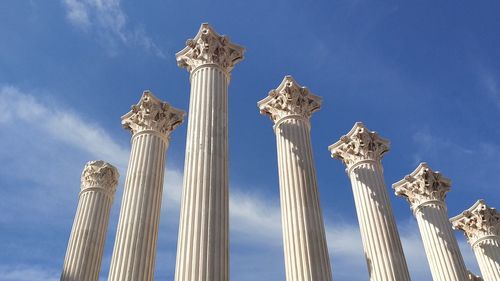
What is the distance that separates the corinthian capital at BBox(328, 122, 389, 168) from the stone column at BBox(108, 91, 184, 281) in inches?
666

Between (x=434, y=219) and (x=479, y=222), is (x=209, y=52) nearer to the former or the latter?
(x=434, y=219)

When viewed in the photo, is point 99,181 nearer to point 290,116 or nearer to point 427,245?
point 290,116

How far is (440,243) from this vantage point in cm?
5356

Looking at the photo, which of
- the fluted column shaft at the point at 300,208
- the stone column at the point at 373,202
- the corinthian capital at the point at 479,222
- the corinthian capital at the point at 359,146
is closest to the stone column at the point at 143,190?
the fluted column shaft at the point at 300,208

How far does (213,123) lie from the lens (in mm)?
41594

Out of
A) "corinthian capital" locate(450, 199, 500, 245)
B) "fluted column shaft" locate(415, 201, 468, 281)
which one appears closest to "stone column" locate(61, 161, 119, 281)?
"fluted column shaft" locate(415, 201, 468, 281)

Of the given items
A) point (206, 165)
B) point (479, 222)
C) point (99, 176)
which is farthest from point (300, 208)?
point (479, 222)

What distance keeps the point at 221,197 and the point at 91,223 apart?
2034 cm

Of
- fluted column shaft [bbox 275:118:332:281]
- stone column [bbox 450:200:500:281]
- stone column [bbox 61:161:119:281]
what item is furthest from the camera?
stone column [bbox 450:200:500:281]

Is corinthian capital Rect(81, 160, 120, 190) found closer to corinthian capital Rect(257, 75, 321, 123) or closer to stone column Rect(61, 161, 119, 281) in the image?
stone column Rect(61, 161, 119, 281)

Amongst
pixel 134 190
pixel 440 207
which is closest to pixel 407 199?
pixel 440 207

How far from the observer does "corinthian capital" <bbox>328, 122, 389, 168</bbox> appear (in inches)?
2119

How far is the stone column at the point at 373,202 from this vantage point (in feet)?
147

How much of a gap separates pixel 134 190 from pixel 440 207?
3263cm
